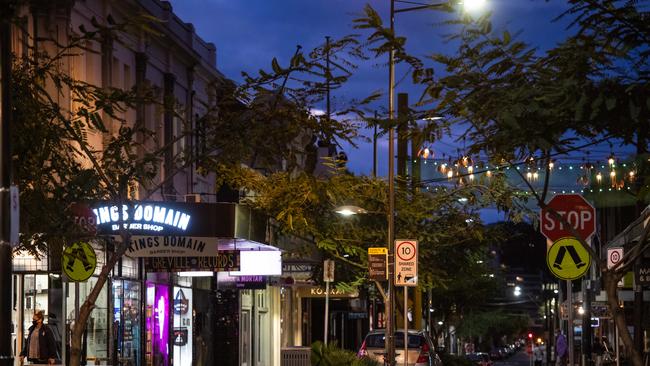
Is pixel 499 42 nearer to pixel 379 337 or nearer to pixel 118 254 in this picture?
pixel 118 254

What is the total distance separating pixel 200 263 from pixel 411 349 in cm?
649

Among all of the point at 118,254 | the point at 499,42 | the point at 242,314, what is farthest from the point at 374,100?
the point at 242,314

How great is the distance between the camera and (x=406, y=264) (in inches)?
1062

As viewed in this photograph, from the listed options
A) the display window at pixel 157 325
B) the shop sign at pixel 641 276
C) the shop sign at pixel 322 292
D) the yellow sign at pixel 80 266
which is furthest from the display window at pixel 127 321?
the shop sign at pixel 641 276

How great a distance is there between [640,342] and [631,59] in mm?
15158

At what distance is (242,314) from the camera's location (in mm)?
41312

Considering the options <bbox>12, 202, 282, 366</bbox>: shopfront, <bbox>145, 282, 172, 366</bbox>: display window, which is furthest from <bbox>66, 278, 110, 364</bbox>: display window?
<bbox>145, 282, 172, 366</bbox>: display window

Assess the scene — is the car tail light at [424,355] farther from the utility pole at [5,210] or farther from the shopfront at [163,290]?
the utility pole at [5,210]

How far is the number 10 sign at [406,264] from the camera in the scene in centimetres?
2688

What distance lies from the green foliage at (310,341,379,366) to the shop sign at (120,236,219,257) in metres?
5.21

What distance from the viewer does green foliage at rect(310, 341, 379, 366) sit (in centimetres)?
2758

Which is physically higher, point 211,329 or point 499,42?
point 499,42

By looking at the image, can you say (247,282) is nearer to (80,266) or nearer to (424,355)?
(424,355)

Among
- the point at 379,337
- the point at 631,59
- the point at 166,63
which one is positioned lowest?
the point at 379,337
